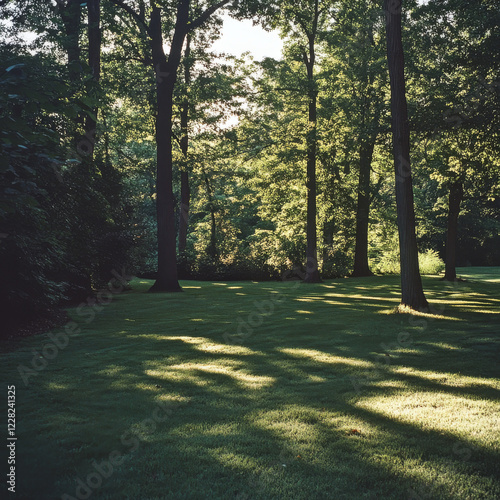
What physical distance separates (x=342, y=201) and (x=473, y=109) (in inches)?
599

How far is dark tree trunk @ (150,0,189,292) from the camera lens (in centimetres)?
1731

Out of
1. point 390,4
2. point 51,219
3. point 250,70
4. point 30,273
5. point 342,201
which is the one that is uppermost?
point 250,70

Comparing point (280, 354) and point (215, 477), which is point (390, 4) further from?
point (215, 477)

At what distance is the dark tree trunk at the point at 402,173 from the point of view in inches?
401

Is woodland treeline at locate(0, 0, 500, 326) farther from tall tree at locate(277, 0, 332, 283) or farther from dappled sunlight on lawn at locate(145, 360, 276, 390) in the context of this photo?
dappled sunlight on lawn at locate(145, 360, 276, 390)

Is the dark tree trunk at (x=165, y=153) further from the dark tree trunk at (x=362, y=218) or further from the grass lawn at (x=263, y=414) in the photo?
the dark tree trunk at (x=362, y=218)

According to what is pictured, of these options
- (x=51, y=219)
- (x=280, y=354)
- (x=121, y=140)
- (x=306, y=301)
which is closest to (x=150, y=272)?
(x=121, y=140)

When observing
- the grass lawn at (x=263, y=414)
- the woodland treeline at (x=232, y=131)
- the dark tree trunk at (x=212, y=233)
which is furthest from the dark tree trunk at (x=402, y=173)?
the dark tree trunk at (x=212, y=233)

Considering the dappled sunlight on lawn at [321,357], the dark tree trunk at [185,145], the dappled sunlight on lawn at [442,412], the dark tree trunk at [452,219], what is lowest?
the dappled sunlight on lawn at [442,412]

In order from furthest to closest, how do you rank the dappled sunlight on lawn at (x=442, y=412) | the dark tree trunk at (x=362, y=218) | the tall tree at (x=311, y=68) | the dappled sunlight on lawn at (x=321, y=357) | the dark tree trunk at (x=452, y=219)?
the dark tree trunk at (x=362, y=218) → the tall tree at (x=311, y=68) → the dark tree trunk at (x=452, y=219) → the dappled sunlight on lawn at (x=321, y=357) → the dappled sunlight on lawn at (x=442, y=412)

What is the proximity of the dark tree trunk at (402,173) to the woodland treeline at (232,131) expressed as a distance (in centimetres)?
7

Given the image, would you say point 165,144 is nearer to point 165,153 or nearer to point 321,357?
point 165,153

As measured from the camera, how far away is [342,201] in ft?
88.2

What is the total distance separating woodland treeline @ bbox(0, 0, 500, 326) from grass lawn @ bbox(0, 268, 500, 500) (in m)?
2.20
